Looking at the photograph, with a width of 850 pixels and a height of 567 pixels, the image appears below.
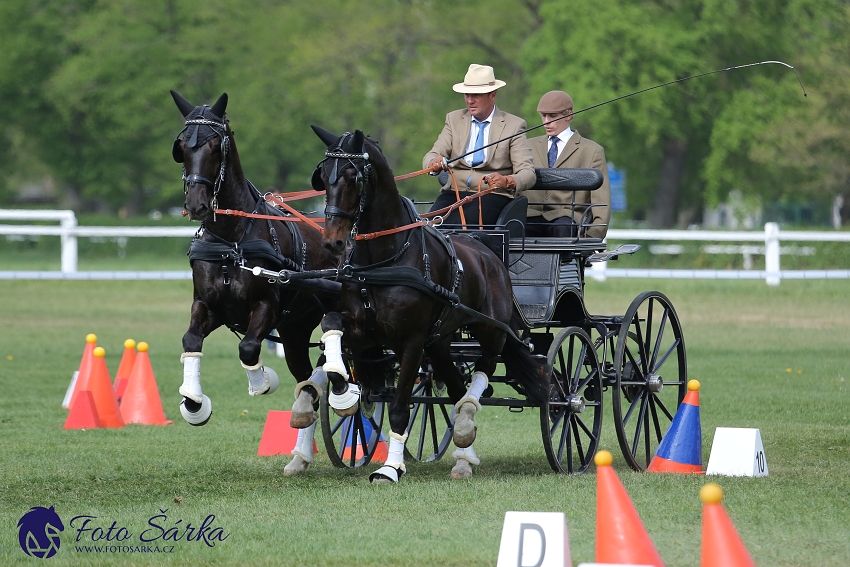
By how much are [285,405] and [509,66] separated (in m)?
29.1

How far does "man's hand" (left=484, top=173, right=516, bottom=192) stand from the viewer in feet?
26.6

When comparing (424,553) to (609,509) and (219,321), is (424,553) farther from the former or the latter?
(219,321)

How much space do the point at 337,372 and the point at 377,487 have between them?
83cm

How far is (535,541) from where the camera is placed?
15.8 ft

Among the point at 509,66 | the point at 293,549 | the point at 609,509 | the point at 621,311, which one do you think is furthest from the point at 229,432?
the point at 509,66

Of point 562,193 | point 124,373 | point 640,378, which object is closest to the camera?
point 640,378

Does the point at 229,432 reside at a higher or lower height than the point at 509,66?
lower

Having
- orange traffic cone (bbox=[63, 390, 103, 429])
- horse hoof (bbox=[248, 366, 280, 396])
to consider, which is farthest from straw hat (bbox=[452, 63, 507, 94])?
orange traffic cone (bbox=[63, 390, 103, 429])

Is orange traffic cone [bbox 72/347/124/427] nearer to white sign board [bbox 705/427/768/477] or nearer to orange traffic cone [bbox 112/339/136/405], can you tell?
orange traffic cone [bbox 112/339/136/405]

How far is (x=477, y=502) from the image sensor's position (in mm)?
6957

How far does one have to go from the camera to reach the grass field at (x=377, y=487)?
19.4 ft

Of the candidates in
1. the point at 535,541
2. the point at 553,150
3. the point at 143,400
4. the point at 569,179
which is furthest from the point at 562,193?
the point at 535,541

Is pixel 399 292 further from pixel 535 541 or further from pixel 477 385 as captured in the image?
pixel 535 541

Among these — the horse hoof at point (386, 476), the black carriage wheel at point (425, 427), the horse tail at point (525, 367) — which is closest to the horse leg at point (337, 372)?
the horse hoof at point (386, 476)
